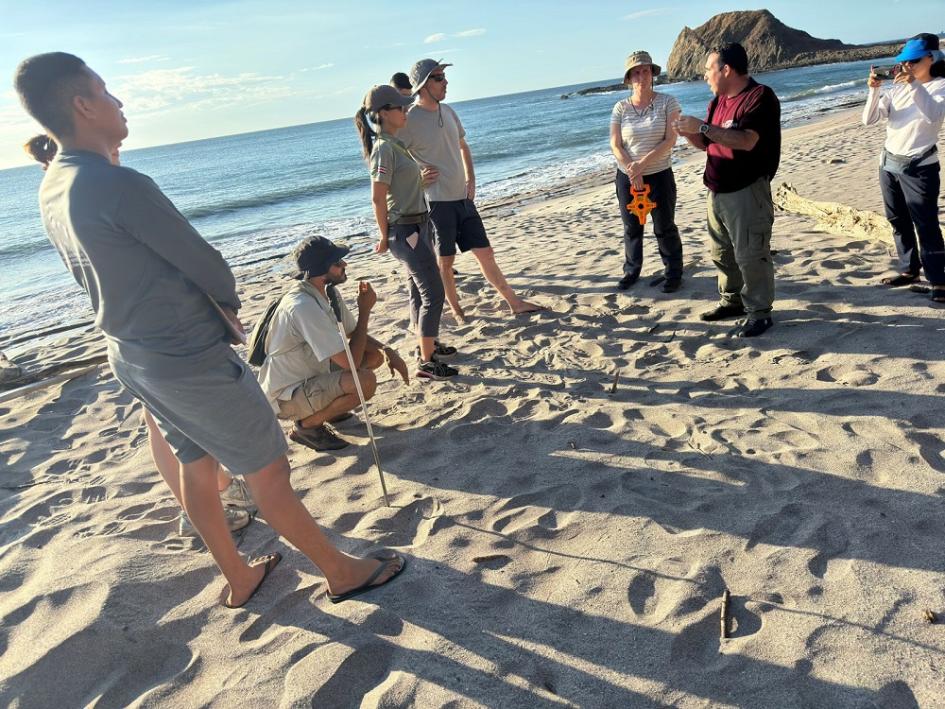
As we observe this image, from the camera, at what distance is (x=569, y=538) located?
2.67 m

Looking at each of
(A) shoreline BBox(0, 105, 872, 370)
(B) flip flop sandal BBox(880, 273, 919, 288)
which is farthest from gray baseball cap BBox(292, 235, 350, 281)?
(A) shoreline BBox(0, 105, 872, 370)

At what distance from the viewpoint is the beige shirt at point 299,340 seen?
3256mm

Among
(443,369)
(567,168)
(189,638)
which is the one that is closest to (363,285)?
(443,369)

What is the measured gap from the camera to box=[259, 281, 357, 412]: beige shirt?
3.26 metres

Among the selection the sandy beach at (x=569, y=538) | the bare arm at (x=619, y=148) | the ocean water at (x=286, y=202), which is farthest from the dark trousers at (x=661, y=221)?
the ocean water at (x=286, y=202)

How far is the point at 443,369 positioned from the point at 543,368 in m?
0.74

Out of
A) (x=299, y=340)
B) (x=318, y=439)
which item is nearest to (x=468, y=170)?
(x=299, y=340)

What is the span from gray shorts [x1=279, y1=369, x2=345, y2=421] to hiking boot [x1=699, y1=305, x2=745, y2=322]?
113 inches

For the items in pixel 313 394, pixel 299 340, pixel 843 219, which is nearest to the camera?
pixel 299 340

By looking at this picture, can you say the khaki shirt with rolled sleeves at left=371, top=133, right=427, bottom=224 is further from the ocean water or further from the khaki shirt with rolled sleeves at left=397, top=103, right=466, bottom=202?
the ocean water

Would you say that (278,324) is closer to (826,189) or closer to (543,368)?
(543,368)

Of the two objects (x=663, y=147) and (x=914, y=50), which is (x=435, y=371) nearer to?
(x=663, y=147)

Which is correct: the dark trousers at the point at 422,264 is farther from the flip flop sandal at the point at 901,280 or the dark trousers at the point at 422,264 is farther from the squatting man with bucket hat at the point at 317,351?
the flip flop sandal at the point at 901,280

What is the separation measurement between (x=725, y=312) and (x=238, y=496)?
12.1ft
